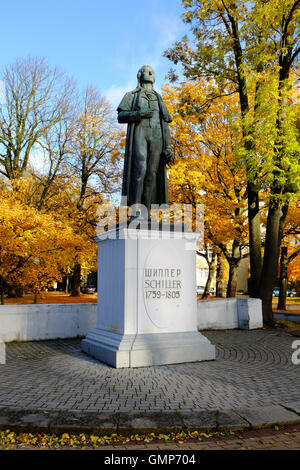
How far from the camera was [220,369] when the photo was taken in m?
6.55

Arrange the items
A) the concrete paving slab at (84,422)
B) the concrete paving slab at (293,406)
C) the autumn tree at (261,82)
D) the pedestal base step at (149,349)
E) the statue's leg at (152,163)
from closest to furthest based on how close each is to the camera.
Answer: the concrete paving slab at (84,422)
the concrete paving slab at (293,406)
the pedestal base step at (149,349)
the statue's leg at (152,163)
the autumn tree at (261,82)

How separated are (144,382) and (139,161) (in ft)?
13.8

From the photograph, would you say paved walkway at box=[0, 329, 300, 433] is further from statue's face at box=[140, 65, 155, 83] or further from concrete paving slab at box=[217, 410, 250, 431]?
statue's face at box=[140, 65, 155, 83]

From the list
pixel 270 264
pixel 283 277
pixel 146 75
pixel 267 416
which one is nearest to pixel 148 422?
pixel 267 416

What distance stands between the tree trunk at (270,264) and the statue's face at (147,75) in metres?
6.39

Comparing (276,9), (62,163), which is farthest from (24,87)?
(276,9)

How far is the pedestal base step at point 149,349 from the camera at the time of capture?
6610mm

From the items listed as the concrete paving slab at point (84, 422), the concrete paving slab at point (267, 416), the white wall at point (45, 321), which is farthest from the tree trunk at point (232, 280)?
the concrete paving slab at point (84, 422)

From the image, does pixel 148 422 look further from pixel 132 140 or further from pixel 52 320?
pixel 52 320

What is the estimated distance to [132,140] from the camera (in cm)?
781

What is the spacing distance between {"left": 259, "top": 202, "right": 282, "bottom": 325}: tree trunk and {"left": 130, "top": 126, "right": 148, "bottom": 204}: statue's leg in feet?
20.4

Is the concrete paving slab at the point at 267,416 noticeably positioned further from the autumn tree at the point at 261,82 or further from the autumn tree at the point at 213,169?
the autumn tree at the point at 213,169

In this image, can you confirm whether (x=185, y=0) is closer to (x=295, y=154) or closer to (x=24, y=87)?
(x=295, y=154)
